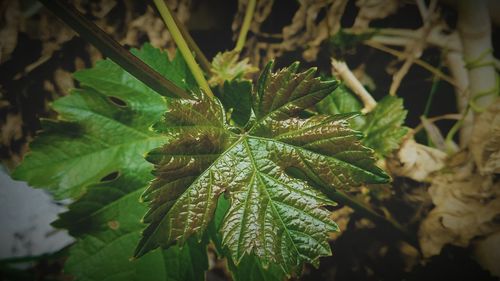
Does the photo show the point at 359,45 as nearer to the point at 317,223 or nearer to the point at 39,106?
the point at 317,223

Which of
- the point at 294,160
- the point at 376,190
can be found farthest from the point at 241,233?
the point at 376,190

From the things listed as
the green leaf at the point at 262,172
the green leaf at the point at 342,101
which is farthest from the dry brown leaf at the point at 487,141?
the green leaf at the point at 262,172

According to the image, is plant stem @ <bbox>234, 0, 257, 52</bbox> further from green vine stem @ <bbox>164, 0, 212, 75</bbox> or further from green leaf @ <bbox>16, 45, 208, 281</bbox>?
green leaf @ <bbox>16, 45, 208, 281</bbox>

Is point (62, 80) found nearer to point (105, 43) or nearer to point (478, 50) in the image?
point (105, 43)

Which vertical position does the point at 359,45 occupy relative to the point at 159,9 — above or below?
below

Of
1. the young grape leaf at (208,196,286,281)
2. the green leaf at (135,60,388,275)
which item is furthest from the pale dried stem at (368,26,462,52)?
the young grape leaf at (208,196,286,281)

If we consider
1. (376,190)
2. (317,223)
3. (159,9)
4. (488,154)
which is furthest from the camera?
(376,190)

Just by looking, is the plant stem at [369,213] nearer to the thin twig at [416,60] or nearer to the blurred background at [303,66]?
the blurred background at [303,66]

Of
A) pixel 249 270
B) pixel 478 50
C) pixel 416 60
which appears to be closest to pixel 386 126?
pixel 416 60
